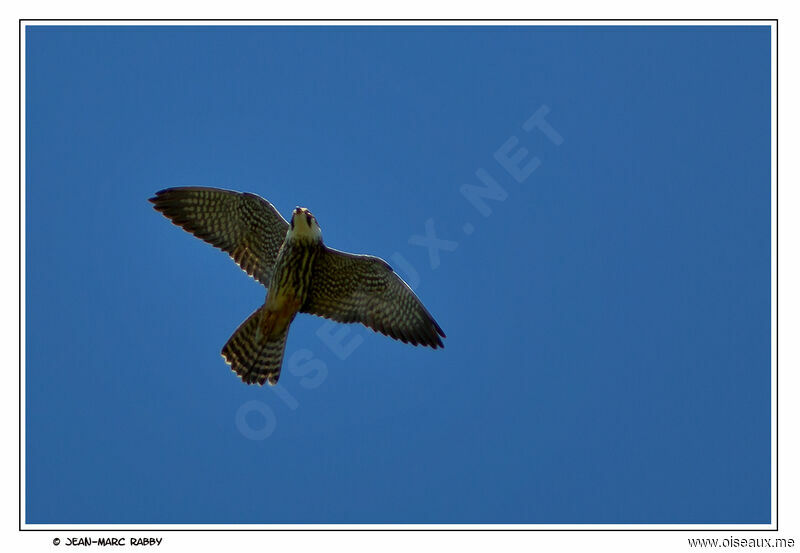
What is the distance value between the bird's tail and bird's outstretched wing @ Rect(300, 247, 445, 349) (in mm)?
541

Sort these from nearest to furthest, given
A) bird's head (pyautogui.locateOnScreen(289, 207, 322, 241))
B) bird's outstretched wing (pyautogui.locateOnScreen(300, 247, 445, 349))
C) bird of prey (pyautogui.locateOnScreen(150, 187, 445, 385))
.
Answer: bird's head (pyautogui.locateOnScreen(289, 207, 322, 241)), bird of prey (pyautogui.locateOnScreen(150, 187, 445, 385)), bird's outstretched wing (pyautogui.locateOnScreen(300, 247, 445, 349))

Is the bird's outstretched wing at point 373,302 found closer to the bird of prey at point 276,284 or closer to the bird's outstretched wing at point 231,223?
the bird of prey at point 276,284

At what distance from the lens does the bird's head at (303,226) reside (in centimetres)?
1103

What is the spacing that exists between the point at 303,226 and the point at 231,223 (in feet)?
3.66

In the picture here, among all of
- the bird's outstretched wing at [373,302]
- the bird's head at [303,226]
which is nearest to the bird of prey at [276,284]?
the bird's outstretched wing at [373,302]

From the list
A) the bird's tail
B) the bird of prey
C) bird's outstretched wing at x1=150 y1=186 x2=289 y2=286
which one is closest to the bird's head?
the bird of prey

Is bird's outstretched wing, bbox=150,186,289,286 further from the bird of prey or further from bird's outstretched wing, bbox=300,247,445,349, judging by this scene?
bird's outstretched wing, bbox=300,247,445,349

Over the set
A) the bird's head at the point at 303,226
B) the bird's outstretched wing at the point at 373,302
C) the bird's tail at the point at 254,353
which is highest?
the bird's head at the point at 303,226

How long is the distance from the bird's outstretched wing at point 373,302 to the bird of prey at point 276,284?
1 centimetres

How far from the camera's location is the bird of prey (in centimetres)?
1159
